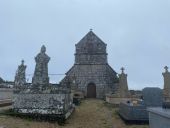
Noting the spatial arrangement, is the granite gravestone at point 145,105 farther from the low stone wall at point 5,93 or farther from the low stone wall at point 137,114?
the low stone wall at point 5,93

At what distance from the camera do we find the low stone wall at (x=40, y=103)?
11023 mm

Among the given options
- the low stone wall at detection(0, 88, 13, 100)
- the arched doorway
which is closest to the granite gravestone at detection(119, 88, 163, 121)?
the low stone wall at detection(0, 88, 13, 100)

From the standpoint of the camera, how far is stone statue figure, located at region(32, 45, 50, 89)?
11902 mm

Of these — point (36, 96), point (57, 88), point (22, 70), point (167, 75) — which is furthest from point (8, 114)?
point (167, 75)

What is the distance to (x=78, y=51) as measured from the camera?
1307 inches

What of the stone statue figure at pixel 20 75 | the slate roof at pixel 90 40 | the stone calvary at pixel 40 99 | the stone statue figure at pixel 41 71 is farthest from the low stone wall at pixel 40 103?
the slate roof at pixel 90 40

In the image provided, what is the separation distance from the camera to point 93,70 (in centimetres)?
3195

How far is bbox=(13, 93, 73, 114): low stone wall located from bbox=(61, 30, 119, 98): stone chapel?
1893cm

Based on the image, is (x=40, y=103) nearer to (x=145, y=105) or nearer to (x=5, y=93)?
(x=145, y=105)

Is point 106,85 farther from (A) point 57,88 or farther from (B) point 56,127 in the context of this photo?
(B) point 56,127

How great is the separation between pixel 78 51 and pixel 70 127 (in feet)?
78.4

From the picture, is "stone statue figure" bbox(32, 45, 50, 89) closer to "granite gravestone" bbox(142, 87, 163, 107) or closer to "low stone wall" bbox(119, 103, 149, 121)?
"low stone wall" bbox(119, 103, 149, 121)

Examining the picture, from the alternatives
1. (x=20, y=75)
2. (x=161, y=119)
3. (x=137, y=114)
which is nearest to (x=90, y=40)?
(x=20, y=75)

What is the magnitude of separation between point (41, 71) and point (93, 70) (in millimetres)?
19867
